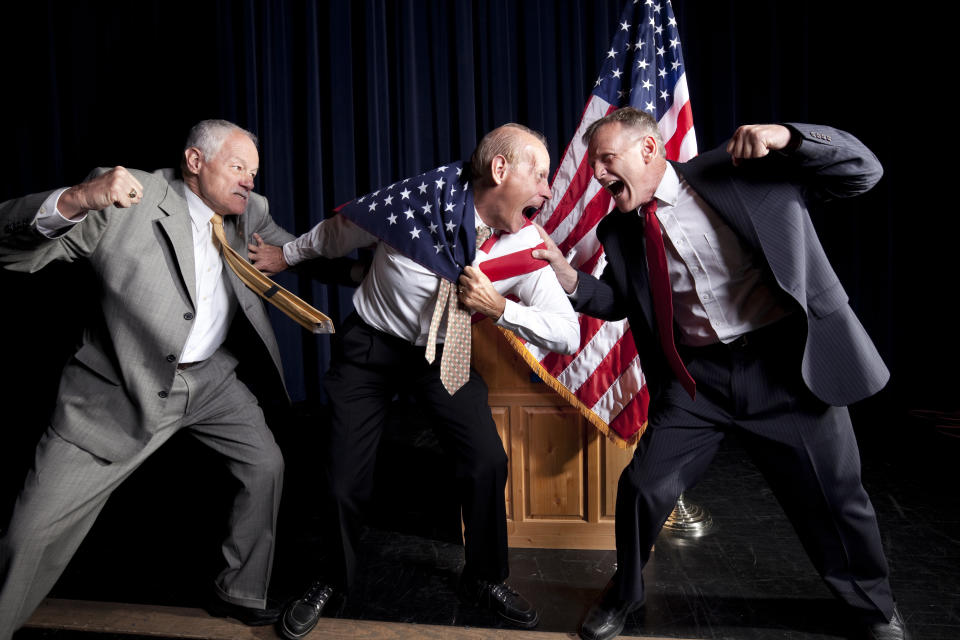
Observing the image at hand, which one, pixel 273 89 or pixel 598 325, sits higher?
pixel 273 89

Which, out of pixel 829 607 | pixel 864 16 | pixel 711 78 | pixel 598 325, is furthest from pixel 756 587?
pixel 864 16

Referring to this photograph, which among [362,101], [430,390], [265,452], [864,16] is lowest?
[265,452]

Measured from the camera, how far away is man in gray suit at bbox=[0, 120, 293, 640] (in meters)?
1.88

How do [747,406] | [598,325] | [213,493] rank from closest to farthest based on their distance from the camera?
[747,406] → [598,325] → [213,493]

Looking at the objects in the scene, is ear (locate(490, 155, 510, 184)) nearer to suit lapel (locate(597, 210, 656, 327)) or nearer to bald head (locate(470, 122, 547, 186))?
bald head (locate(470, 122, 547, 186))

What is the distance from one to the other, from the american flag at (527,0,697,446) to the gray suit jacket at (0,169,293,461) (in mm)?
1319

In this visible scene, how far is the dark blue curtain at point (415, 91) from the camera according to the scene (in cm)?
440

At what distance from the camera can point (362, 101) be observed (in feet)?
15.9

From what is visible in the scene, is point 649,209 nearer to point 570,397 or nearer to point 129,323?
point 570,397

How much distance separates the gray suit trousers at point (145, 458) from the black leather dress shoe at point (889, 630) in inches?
78.2

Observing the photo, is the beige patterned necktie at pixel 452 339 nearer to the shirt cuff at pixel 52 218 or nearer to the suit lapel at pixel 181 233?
the suit lapel at pixel 181 233

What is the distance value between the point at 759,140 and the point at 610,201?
3.36 ft

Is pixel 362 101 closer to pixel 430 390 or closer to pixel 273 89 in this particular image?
pixel 273 89

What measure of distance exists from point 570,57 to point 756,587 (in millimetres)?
3696
